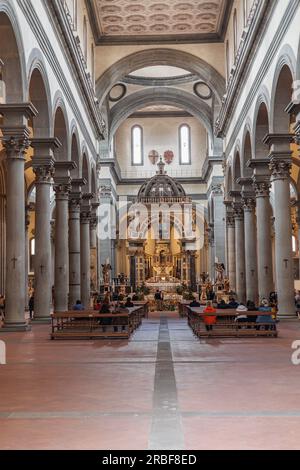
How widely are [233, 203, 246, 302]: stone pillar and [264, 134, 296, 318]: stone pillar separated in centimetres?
1270

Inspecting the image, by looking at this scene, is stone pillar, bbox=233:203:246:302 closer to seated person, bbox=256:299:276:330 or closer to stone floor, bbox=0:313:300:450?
seated person, bbox=256:299:276:330

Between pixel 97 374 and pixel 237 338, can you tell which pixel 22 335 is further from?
pixel 97 374

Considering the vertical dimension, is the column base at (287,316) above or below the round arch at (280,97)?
below

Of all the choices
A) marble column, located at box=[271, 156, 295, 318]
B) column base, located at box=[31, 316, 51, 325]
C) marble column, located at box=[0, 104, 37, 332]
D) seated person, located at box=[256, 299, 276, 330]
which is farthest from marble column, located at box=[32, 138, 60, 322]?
seated person, located at box=[256, 299, 276, 330]

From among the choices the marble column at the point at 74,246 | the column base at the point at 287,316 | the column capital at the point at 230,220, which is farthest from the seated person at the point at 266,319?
the column capital at the point at 230,220

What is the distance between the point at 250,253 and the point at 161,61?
15401mm

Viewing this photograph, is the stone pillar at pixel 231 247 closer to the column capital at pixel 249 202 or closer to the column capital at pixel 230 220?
the column capital at pixel 230 220

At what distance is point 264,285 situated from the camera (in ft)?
90.8

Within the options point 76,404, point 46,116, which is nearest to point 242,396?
point 76,404

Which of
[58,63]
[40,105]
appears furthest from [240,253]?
[40,105]

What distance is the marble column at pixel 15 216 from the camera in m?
19.1

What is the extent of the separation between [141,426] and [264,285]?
21327 mm

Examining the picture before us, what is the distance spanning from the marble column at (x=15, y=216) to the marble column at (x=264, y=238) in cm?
1189

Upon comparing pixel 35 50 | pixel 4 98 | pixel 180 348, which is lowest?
pixel 180 348
